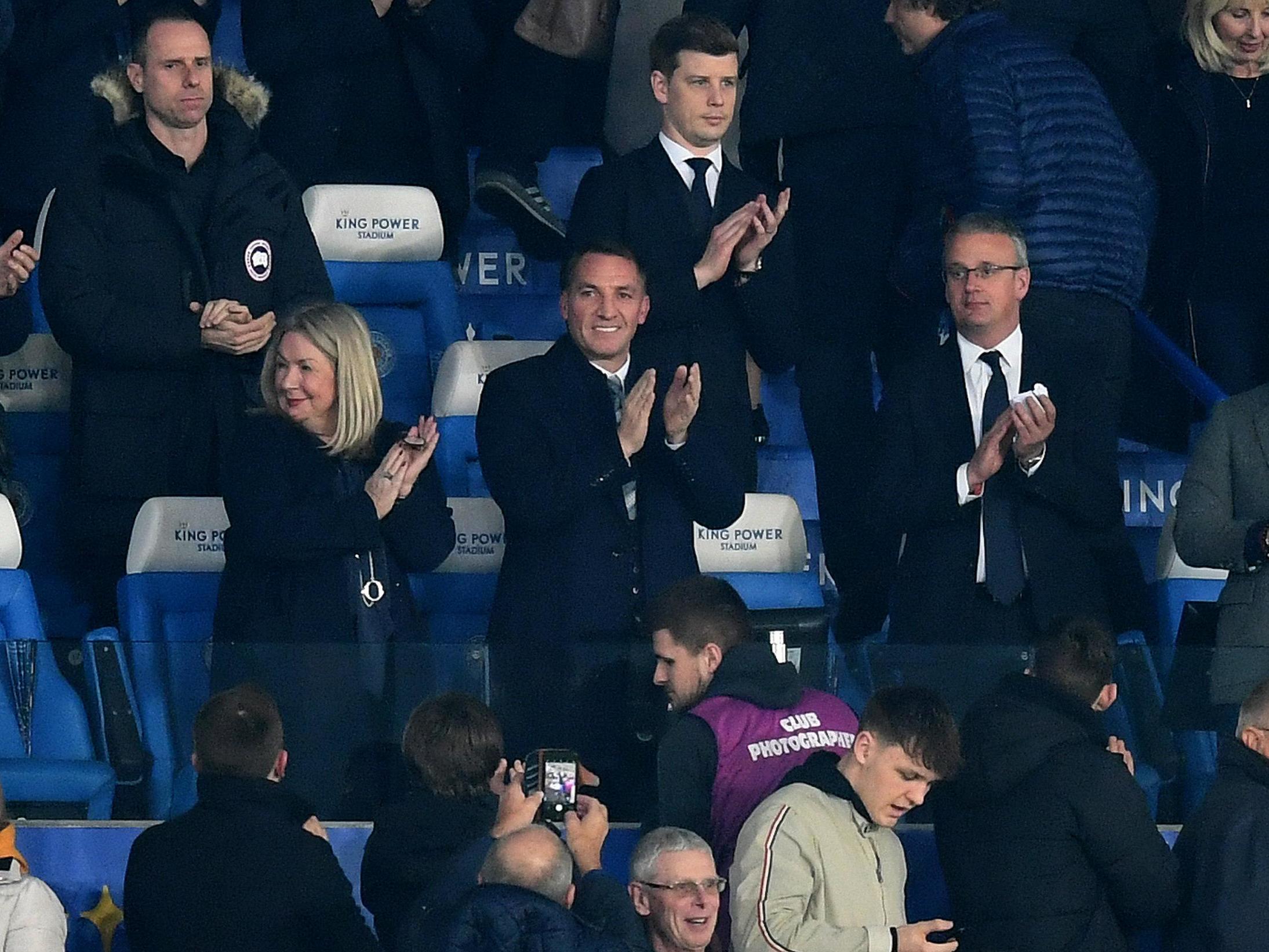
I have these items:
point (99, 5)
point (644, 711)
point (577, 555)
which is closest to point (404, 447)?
point (577, 555)

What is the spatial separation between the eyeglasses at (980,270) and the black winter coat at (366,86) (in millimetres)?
2118

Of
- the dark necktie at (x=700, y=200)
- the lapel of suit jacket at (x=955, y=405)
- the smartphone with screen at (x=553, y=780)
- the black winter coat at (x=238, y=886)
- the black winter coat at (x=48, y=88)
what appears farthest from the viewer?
the black winter coat at (x=48, y=88)

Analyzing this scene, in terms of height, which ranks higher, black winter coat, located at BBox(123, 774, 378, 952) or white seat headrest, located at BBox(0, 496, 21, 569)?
white seat headrest, located at BBox(0, 496, 21, 569)

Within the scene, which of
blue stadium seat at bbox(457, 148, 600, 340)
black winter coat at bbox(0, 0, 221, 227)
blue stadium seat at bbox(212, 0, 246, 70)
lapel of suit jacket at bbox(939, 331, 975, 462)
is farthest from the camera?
blue stadium seat at bbox(212, 0, 246, 70)

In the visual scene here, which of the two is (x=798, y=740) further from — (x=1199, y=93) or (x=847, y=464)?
(x=1199, y=93)

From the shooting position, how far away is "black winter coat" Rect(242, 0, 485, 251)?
959 cm

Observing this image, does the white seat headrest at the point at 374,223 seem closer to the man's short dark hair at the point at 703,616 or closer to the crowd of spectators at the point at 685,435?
the crowd of spectators at the point at 685,435

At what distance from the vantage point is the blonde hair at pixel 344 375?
7.71 metres

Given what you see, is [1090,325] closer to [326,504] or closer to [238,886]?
[326,504]

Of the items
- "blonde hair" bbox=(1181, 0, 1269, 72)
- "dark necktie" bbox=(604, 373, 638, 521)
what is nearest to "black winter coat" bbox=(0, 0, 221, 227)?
"dark necktie" bbox=(604, 373, 638, 521)

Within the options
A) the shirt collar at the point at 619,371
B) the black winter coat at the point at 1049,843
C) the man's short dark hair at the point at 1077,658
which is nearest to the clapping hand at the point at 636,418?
the shirt collar at the point at 619,371

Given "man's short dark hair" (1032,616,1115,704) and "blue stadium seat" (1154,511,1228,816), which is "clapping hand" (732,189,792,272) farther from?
"man's short dark hair" (1032,616,1115,704)

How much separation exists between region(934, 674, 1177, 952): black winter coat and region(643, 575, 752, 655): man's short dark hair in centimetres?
57

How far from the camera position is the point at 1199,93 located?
367 inches
